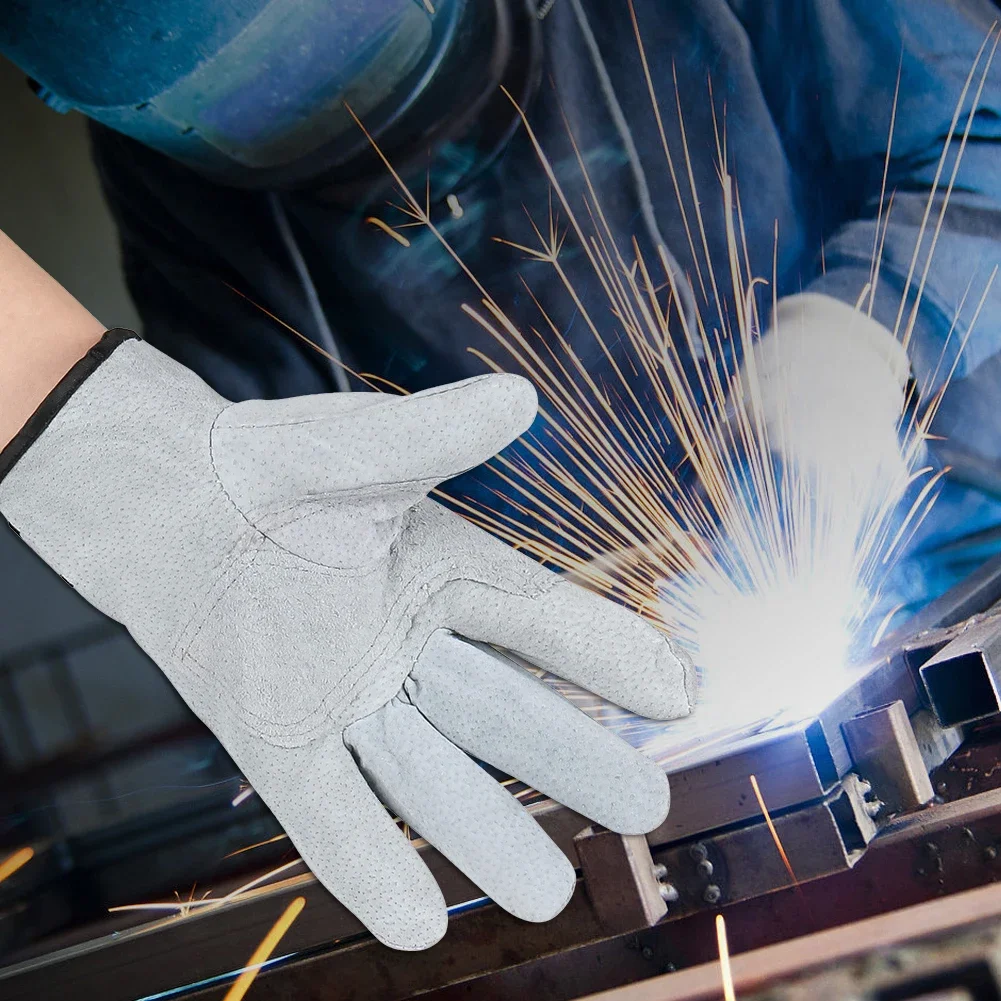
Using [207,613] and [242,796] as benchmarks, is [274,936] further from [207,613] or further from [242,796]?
[207,613]

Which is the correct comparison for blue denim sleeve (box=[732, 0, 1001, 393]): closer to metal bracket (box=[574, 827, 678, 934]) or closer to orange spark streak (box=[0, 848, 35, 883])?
metal bracket (box=[574, 827, 678, 934])

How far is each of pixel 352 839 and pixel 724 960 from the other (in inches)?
18.4

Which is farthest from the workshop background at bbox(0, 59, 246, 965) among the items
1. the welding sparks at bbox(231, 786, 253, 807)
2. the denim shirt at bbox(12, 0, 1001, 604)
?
the denim shirt at bbox(12, 0, 1001, 604)

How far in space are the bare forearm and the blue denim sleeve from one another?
2.78 ft

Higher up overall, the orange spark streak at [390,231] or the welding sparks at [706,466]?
the orange spark streak at [390,231]

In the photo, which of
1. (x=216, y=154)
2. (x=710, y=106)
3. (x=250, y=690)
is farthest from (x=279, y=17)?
(x=250, y=690)

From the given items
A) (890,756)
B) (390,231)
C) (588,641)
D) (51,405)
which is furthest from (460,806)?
(390,231)

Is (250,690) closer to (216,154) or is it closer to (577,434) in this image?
(577,434)

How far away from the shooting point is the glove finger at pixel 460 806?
897mm

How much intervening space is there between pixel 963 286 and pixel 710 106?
38 cm

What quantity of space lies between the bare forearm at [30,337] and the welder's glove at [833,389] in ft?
2.58

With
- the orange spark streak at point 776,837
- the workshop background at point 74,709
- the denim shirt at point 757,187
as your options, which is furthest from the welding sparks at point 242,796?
the orange spark streak at point 776,837

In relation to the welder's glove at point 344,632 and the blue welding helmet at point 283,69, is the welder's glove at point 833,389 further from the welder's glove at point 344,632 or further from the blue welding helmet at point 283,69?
the blue welding helmet at point 283,69

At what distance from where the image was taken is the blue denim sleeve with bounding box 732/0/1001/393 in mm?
1033
